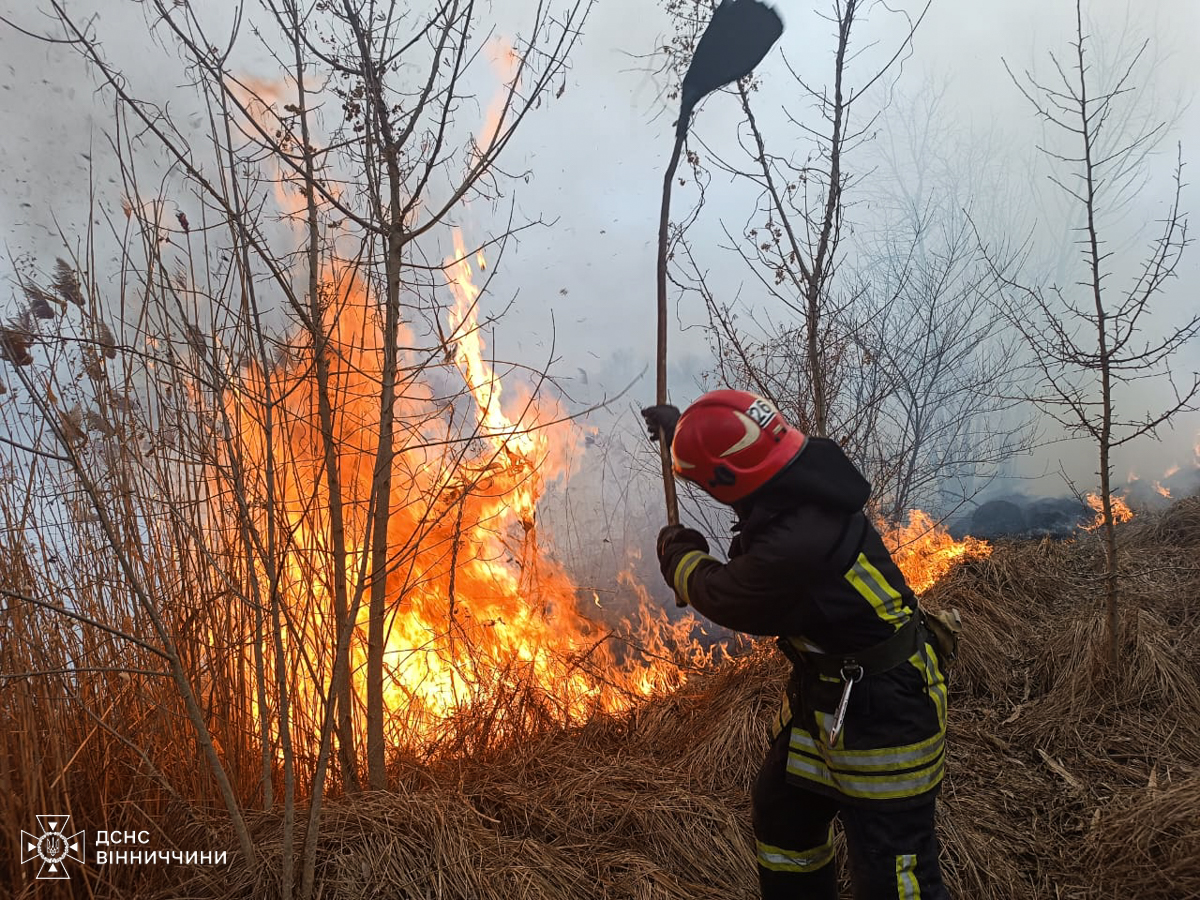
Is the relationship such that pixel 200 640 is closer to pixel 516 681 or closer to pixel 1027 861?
pixel 516 681

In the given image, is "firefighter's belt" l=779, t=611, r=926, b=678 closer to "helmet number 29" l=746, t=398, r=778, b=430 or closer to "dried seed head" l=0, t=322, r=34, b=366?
"helmet number 29" l=746, t=398, r=778, b=430

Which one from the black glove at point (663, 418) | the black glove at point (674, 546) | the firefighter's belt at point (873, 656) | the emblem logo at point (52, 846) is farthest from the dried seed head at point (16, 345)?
the firefighter's belt at point (873, 656)

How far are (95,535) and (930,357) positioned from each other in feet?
24.3

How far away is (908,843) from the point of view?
1.85 m

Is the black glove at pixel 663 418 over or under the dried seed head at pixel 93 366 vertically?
under

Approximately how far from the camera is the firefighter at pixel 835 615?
1.83m

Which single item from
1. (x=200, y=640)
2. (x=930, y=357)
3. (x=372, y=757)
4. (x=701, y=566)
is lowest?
(x=372, y=757)

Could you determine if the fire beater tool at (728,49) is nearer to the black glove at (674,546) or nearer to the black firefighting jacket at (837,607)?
the black glove at (674,546)

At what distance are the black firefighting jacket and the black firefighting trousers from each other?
74mm

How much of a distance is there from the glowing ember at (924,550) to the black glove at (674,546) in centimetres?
334

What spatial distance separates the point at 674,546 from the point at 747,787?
5.60 ft

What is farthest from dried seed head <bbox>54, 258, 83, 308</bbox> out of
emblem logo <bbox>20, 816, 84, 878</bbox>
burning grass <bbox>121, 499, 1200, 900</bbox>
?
burning grass <bbox>121, 499, 1200, 900</bbox>

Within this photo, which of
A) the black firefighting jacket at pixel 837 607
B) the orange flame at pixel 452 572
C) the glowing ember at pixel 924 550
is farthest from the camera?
the glowing ember at pixel 924 550

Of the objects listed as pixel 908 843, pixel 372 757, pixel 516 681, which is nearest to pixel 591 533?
pixel 516 681
